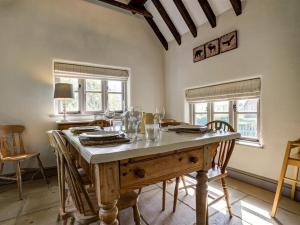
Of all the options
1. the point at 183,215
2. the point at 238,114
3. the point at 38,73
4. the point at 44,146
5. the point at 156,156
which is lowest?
the point at 183,215

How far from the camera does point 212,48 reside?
2928mm

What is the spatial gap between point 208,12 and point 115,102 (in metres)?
2.28

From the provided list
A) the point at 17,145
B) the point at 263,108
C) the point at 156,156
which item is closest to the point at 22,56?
the point at 17,145

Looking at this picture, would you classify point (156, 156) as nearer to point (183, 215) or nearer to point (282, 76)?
point (183, 215)

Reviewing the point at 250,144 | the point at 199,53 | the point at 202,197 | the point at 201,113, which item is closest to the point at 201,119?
the point at 201,113

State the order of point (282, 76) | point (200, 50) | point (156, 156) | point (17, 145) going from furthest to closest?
point (200, 50) < point (17, 145) < point (282, 76) < point (156, 156)

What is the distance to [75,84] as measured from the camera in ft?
10.5

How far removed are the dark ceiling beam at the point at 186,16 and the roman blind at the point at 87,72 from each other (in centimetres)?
145

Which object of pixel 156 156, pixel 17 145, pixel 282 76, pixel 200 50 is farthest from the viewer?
pixel 200 50

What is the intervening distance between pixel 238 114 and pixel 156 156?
2214 mm

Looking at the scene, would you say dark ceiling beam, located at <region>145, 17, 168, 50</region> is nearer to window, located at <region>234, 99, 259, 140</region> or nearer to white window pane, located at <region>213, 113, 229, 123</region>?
white window pane, located at <region>213, 113, 229, 123</region>

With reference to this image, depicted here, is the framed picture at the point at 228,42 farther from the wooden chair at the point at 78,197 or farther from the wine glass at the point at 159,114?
the wooden chair at the point at 78,197

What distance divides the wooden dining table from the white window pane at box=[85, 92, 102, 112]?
245cm

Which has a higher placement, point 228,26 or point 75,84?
point 228,26
